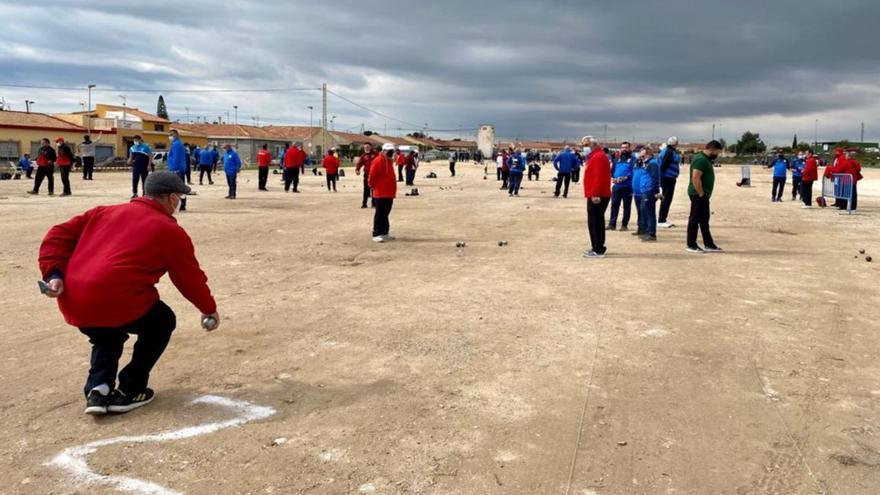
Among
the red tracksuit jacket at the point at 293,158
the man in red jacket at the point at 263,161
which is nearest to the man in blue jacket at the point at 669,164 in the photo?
the red tracksuit jacket at the point at 293,158

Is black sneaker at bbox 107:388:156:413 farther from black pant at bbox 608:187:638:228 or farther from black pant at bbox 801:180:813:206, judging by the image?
black pant at bbox 801:180:813:206

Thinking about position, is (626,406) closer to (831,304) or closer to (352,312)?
(352,312)

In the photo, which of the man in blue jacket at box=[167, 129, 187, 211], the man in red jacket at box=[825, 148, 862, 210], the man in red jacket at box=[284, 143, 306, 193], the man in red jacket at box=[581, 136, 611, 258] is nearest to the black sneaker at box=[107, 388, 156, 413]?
the man in red jacket at box=[581, 136, 611, 258]

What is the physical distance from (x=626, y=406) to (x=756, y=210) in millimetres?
16373

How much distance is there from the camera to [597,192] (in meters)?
9.35

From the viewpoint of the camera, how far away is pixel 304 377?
14.7 feet

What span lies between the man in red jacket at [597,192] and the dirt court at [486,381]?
0.57 meters

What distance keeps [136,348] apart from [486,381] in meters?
2.28

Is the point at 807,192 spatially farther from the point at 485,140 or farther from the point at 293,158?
the point at 485,140

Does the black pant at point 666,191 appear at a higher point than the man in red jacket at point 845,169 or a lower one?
lower

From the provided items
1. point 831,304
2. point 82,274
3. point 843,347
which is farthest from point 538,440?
point 831,304

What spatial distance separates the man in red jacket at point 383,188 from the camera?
1095cm

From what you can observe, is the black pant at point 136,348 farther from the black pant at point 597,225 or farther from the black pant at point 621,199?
the black pant at point 621,199

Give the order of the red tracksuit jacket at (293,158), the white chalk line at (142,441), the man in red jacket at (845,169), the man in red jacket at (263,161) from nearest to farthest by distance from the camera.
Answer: the white chalk line at (142,441), the man in red jacket at (845,169), the red tracksuit jacket at (293,158), the man in red jacket at (263,161)
